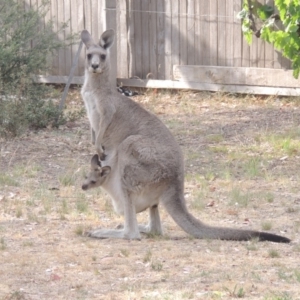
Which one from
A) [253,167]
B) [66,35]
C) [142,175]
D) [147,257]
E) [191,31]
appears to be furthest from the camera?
[66,35]

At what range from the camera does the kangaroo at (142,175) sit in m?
7.16

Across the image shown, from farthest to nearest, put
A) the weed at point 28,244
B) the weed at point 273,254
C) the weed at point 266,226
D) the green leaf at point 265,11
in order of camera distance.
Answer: the green leaf at point 265,11 → the weed at point 266,226 → the weed at point 28,244 → the weed at point 273,254

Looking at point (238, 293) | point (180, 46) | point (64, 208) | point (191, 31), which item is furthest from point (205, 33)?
point (238, 293)

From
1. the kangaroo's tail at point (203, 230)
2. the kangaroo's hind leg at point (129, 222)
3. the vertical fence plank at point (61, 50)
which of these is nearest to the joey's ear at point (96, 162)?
the kangaroo's hind leg at point (129, 222)

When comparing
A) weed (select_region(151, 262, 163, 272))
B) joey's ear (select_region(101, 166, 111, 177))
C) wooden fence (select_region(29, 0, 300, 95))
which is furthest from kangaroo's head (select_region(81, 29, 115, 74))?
wooden fence (select_region(29, 0, 300, 95))

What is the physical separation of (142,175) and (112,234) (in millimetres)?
607

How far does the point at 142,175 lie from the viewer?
7.19 m

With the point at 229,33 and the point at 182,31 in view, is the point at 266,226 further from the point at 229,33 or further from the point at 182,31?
the point at 182,31

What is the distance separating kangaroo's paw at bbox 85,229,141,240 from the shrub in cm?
417

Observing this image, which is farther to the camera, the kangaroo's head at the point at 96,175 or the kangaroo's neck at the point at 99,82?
the kangaroo's neck at the point at 99,82

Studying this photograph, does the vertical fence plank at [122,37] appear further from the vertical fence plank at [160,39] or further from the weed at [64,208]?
the weed at [64,208]

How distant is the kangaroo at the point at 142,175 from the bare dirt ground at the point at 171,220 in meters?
0.13

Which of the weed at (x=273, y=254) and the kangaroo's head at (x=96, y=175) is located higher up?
the kangaroo's head at (x=96, y=175)

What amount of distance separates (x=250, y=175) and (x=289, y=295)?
4374 millimetres
